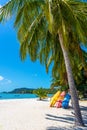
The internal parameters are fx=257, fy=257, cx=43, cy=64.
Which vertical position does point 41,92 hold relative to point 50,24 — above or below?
above

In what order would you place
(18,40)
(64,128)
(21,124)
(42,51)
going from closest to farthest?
(64,128)
(21,124)
(18,40)
(42,51)

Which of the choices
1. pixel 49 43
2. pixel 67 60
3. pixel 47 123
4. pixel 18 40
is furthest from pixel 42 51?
pixel 47 123

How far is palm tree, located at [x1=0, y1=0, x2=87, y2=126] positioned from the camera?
10.7m

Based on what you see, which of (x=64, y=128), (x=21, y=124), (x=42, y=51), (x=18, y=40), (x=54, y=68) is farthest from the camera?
(x=54, y=68)

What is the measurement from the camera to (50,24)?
10141mm

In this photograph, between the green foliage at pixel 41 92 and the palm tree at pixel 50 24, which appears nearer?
the palm tree at pixel 50 24

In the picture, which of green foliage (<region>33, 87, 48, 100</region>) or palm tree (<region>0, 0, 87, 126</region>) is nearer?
palm tree (<region>0, 0, 87, 126</region>)

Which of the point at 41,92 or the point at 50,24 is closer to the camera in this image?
the point at 50,24

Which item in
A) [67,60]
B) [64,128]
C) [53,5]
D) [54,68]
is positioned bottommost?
[64,128]

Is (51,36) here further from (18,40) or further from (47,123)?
(47,123)

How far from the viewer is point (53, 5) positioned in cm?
1091

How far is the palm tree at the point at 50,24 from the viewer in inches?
421

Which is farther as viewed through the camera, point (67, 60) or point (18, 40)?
point (18, 40)

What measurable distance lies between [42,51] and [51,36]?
115cm
